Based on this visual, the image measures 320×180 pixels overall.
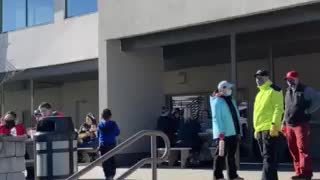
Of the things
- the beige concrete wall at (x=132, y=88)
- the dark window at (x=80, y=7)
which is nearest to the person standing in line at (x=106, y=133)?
the beige concrete wall at (x=132, y=88)

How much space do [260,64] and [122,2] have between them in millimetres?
5078

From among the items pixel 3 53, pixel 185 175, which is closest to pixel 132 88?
pixel 185 175

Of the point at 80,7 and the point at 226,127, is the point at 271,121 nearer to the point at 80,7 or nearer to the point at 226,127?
the point at 226,127

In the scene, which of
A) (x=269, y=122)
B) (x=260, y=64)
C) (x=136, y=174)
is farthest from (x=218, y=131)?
(x=260, y=64)

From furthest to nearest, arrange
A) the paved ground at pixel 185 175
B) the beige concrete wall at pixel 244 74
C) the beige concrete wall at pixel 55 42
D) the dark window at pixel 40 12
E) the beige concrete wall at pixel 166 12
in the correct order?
1. the dark window at pixel 40 12
2. the beige concrete wall at pixel 55 42
3. the beige concrete wall at pixel 244 74
4. the beige concrete wall at pixel 166 12
5. the paved ground at pixel 185 175

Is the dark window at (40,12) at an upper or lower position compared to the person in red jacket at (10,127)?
upper

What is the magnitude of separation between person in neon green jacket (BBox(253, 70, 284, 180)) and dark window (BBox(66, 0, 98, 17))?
30.1 ft

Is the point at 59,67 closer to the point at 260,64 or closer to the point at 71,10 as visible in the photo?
the point at 71,10

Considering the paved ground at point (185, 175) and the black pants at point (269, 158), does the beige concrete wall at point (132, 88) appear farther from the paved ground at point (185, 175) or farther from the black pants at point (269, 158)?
the black pants at point (269, 158)

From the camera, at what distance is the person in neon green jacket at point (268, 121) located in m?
10.1

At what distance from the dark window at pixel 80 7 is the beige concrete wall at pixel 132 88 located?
95.7 inches

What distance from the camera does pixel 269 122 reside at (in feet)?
33.7

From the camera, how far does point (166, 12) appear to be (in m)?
14.8

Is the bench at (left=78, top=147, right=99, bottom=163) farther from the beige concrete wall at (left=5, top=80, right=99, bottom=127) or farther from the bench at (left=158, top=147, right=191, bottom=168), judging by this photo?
the beige concrete wall at (left=5, top=80, right=99, bottom=127)
